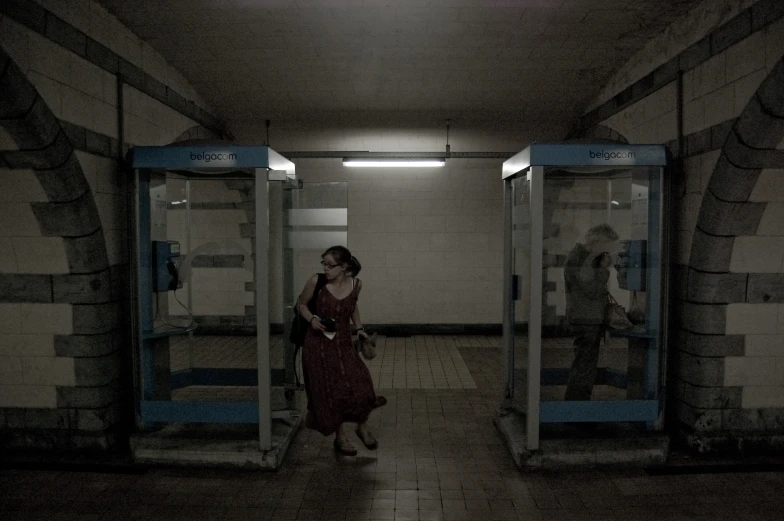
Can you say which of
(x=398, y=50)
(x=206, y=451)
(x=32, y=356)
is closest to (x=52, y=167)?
(x=32, y=356)

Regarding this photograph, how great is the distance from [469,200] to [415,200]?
2.99 ft

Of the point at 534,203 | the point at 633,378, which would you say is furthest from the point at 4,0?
the point at 633,378

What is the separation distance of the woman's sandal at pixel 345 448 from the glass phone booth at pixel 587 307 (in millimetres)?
1206

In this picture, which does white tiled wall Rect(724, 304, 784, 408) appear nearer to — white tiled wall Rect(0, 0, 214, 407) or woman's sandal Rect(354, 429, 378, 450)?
woman's sandal Rect(354, 429, 378, 450)

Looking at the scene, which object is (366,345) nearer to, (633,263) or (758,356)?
(633,263)

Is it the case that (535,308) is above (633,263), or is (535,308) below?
below

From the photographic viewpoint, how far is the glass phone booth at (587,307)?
12.8 feet

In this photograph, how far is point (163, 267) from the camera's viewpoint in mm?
4383

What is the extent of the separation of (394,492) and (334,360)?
1.03 metres

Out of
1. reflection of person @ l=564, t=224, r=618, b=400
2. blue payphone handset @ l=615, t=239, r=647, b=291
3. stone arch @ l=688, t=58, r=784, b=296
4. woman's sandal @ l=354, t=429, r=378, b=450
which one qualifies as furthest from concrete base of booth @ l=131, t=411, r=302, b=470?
stone arch @ l=688, t=58, r=784, b=296

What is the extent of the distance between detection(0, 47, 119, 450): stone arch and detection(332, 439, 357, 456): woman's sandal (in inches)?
68.7

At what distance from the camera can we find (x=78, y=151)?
390 centimetres

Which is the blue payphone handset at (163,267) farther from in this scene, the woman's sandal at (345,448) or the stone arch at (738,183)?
the stone arch at (738,183)

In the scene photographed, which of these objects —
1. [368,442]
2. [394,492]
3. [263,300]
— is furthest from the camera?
[368,442]
